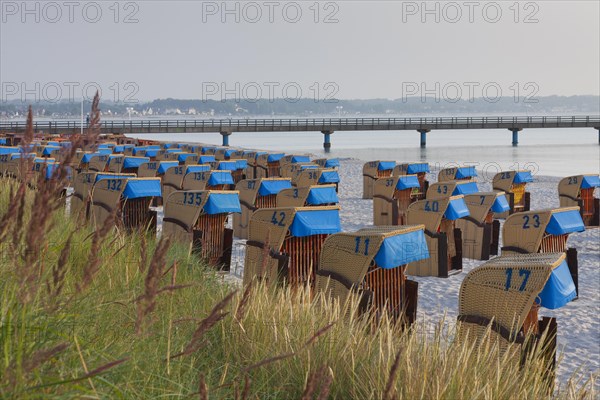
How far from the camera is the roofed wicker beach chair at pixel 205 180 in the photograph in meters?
13.1

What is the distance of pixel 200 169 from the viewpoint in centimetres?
1417

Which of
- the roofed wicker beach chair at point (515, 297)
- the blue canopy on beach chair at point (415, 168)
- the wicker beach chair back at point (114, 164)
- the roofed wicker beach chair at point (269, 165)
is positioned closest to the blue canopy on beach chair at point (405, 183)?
the blue canopy on beach chair at point (415, 168)

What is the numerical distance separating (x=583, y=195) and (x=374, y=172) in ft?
20.8

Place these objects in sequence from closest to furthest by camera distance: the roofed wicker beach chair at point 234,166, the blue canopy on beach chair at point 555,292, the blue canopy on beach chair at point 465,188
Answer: the blue canopy on beach chair at point 555,292 < the blue canopy on beach chair at point 465,188 < the roofed wicker beach chair at point 234,166

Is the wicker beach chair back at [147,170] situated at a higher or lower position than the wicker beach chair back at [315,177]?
higher

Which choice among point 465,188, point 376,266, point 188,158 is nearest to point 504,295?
point 376,266

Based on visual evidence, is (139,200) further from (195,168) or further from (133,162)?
(133,162)

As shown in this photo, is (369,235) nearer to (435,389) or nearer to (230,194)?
(435,389)

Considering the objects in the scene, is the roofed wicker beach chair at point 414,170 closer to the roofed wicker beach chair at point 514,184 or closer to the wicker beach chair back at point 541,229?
the roofed wicker beach chair at point 514,184

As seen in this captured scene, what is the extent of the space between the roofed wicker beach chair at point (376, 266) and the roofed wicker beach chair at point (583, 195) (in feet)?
29.3

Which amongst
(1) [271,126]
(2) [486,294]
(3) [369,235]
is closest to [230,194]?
(3) [369,235]

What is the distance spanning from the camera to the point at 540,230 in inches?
320

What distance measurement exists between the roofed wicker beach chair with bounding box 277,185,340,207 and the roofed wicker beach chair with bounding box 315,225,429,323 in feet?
13.3

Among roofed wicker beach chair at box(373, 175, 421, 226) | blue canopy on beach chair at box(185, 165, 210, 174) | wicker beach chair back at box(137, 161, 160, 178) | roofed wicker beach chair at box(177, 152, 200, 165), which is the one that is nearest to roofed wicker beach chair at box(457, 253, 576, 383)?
roofed wicker beach chair at box(373, 175, 421, 226)
